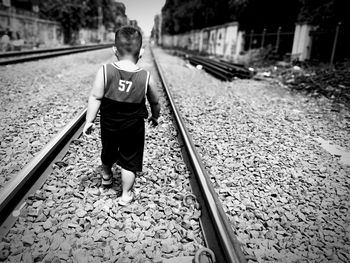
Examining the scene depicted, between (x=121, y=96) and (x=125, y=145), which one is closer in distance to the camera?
(x=121, y=96)

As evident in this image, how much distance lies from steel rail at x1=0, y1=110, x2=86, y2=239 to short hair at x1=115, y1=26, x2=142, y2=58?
163cm

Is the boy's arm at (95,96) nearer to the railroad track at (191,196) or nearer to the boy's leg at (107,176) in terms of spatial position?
the boy's leg at (107,176)

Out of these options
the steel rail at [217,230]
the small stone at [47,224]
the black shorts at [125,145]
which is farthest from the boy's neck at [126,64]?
the small stone at [47,224]

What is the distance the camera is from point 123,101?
7.13 ft

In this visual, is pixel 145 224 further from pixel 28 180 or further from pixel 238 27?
pixel 238 27

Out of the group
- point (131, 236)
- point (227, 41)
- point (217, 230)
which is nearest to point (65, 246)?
point (131, 236)

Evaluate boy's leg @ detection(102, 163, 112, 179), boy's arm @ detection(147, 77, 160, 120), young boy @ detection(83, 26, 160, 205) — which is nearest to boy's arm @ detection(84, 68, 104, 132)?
young boy @ detection(83, 26, 160, 205)

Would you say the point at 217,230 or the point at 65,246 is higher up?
the point at 217,230

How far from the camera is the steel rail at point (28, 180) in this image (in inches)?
84.4

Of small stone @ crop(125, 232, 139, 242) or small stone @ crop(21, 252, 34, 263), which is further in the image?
small stone @ crop(125, 232, 139, 242)

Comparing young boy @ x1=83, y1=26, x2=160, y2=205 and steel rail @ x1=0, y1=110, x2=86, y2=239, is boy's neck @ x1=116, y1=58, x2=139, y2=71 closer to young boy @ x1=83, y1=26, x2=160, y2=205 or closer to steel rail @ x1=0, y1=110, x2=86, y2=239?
young boy @ x1=83, y1=26, x2=160, y2=205

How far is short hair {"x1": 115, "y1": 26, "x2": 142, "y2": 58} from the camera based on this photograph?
2.14 m

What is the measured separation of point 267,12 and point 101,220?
63.1ft

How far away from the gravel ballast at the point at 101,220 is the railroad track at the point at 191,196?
0.07 meters
